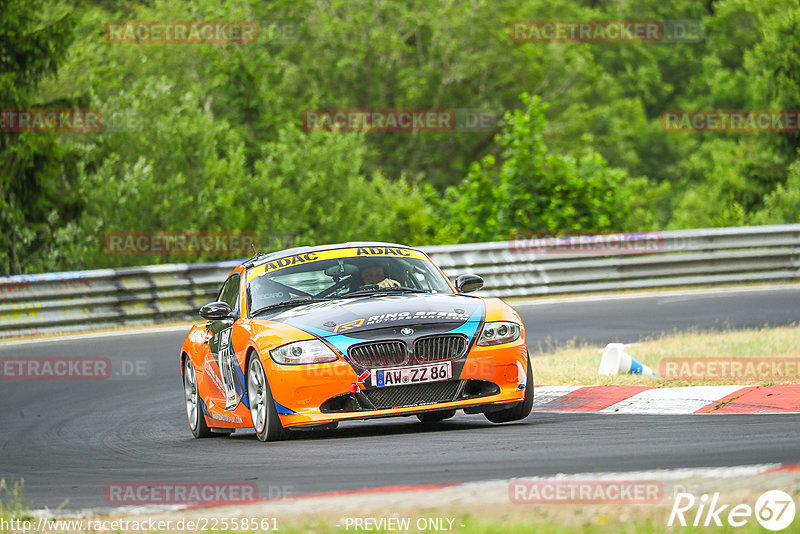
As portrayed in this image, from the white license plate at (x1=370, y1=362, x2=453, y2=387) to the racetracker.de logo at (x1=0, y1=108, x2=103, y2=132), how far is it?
17839mm

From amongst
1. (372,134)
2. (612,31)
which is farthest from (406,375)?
(612,31)

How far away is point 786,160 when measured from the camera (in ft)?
125

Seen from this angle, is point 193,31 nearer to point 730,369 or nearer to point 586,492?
point 730,369

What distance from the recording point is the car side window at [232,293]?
31.7 ft

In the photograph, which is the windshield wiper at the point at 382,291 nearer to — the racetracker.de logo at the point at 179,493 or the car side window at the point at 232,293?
the car side window at the point at 232,293

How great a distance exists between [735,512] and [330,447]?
11.6 ft

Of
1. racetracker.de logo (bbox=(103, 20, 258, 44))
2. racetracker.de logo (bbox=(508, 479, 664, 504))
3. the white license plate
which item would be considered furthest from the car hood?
racetracker.de logo (bbox=(103, 20, 258, 44))

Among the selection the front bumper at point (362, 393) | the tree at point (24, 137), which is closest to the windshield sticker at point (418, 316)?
the front bumper at point (362, 393)

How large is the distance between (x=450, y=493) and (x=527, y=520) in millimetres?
606

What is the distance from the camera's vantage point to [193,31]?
47.0 metres

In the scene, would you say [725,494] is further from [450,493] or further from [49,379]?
[49,379]

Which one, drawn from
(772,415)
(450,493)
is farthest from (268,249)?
(450,493)

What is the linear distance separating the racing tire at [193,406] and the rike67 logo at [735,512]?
5.91 metres

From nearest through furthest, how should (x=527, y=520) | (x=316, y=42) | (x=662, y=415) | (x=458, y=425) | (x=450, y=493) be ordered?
(x=527, y=520) → (x=450, y=493) → (x=662, y=415) → (x=458, y=425) → (x=316, y=42)
